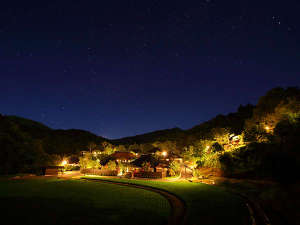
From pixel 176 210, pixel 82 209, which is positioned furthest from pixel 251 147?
pixel 82 209

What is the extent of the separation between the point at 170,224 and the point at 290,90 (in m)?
35.5

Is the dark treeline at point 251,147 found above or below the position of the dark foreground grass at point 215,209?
above

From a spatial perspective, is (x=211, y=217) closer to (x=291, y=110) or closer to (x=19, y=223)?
(x=19, y=223)

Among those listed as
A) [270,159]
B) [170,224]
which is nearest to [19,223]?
[170,224]

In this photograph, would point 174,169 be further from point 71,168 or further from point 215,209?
point 71,168

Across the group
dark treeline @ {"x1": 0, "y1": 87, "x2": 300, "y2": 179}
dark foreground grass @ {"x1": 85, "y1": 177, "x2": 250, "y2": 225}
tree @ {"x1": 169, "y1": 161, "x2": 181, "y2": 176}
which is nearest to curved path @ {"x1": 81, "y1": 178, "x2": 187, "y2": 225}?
dark foreground grass @ {"x1": 85, "y1": 177, "x2": 250, "y2": 225}

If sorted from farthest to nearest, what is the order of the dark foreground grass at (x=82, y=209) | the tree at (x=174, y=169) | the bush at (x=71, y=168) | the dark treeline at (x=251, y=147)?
1. the bush at (x=71, y=168)
2. the tree at (x=174, y=169)
3. the dark treeline at (x=251, y=147)
4. the dark foreground grass at (x=82, y=209)

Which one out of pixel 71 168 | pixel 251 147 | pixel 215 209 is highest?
pixel 251 147

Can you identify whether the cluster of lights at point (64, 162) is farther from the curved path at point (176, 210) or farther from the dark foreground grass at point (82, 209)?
the curved path at point (176, 210)

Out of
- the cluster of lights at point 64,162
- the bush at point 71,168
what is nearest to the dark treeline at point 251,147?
the cluster of lights at point 64,162

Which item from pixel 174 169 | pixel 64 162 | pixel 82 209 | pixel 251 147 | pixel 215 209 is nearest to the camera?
pixel 215 209

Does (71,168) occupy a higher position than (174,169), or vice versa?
(174,169)

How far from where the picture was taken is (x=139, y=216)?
9180 mm

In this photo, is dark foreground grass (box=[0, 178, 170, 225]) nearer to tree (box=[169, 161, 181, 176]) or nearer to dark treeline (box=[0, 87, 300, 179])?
dark treeline (box=[0, 87, 300, 179])
